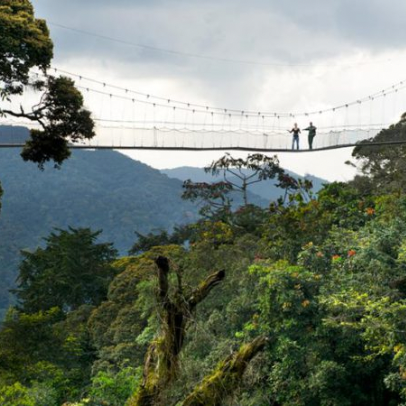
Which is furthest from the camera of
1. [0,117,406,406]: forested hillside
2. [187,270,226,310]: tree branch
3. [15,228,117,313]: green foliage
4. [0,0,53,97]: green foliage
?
[15,228,117,313]: green foliage

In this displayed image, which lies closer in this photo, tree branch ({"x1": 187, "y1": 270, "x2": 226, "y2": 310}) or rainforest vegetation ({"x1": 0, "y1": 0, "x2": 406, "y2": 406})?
tree branch ({"x1": 187, "y1": 270, "x2": 226, "y2": 310})

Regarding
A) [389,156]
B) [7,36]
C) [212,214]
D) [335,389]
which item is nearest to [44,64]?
[7,36]

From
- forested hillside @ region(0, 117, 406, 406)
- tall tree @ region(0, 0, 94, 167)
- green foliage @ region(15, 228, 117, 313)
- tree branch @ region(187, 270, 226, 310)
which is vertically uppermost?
tall tree @ region(0, 0, 94, 167)

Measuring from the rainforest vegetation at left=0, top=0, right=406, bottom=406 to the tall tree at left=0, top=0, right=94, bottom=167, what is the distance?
0.12 ft

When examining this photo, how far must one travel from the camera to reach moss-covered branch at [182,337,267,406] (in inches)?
355

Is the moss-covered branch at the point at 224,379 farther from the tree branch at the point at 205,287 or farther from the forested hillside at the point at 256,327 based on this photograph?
the tree branch at the point at 205,287

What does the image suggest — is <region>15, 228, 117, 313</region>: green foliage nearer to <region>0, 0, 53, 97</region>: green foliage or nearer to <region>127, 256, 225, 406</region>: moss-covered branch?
<region>0, 0, 53, 97</region>: green foliage

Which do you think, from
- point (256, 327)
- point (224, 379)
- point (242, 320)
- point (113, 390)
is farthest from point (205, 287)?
point (242, 320)

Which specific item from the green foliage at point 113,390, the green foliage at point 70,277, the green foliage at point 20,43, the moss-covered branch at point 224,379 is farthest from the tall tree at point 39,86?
the green foliage at point 70,277

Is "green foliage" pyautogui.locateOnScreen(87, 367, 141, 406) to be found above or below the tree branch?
below

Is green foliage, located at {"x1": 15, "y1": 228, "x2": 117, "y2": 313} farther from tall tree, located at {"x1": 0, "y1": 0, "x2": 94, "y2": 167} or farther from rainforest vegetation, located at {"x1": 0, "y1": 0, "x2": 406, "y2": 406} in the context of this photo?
tall tree, located at {"x1": 0, "y1": 0, "x2": 94, "y2": 167}

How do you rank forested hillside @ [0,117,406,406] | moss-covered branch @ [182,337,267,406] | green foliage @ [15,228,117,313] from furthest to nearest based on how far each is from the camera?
green foliage @ [15,228,117,313], forested hillside @ [0,117,406,406], moss-covered branch @ [182,337,267,406]

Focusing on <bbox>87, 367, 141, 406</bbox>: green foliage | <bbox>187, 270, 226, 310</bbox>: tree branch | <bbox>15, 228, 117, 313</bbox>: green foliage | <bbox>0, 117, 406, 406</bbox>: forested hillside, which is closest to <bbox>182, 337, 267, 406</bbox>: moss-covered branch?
<bbox>0, 117, 406, 406</bbox>: forested hillside

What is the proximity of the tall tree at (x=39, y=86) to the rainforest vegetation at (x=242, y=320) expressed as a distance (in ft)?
0.12
